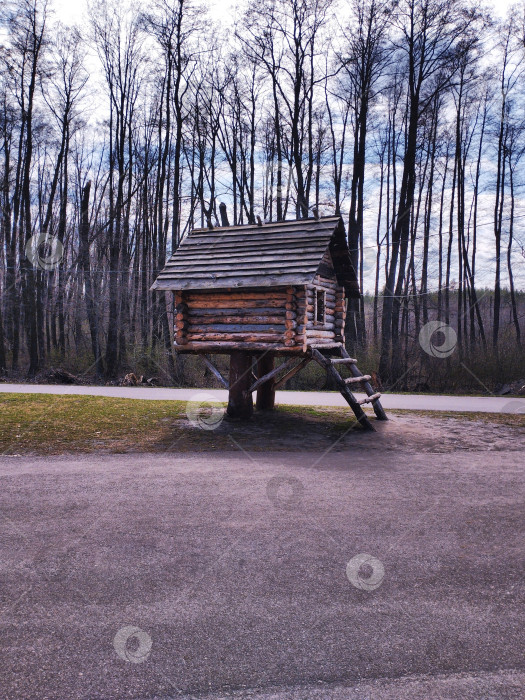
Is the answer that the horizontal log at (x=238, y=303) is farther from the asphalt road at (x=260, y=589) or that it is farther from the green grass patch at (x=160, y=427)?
the asphalt road at (x=260, y=589)

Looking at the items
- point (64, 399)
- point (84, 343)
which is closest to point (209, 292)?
point (64, 399)

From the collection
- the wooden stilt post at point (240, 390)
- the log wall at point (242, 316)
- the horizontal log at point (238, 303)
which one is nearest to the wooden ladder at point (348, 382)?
the log wall at point (242, 316)

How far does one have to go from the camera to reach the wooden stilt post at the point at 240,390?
39.6 feet

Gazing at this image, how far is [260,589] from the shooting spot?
3.93 meters

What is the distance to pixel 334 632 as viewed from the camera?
338 centimetres

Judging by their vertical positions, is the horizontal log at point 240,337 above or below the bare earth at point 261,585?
above

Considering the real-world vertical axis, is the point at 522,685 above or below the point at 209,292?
below

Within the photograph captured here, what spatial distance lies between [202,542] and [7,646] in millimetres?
1859

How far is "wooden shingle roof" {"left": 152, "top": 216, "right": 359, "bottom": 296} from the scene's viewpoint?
1102cm

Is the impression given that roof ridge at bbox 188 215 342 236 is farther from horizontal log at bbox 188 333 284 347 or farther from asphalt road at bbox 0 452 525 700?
asphalt road at bbox 0 452 525 700

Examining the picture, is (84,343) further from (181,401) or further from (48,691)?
(48,691)

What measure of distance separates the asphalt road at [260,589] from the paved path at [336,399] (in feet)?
25.9

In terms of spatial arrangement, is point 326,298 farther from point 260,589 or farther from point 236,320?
point 260,589

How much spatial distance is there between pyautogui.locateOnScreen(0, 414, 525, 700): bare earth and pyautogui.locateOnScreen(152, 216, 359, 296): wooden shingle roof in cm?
502
